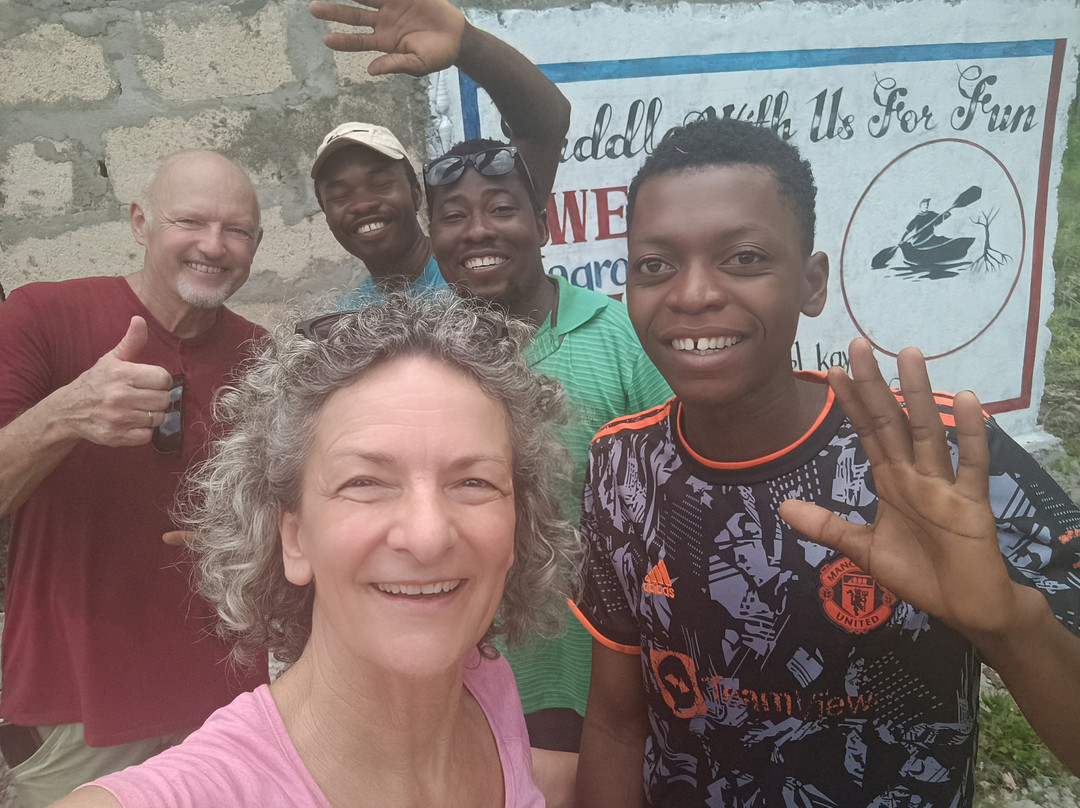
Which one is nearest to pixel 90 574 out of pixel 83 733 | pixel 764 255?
pixel 83 733

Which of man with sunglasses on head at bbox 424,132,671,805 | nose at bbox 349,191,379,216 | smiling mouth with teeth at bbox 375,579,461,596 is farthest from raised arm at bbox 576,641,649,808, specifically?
nose at bbox 349,191,379,216

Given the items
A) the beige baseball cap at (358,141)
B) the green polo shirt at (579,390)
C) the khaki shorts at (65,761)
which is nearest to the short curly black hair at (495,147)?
the beige baseball cap at (358,141)

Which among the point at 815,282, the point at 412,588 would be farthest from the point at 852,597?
the point at 412,588

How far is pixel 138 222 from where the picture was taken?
6.08ft

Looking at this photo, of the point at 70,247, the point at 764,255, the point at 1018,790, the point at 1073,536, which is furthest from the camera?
the point at 1018,790

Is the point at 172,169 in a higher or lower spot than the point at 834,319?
higher

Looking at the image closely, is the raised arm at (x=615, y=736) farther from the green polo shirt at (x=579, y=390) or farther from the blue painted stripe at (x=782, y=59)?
the blue painted stripe at (x=782, y=59)

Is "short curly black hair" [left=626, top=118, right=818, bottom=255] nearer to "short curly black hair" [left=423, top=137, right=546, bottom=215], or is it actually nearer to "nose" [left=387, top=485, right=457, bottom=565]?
"short curly black hair" [left=423, top=137, right=546, bottom=215]

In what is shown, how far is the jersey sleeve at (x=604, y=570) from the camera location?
1400 mm

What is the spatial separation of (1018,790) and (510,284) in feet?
8.02

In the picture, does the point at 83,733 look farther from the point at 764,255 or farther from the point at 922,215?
the point at 922,215

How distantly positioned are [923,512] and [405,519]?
2.28 feet

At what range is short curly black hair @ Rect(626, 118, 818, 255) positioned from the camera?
4.13 feet

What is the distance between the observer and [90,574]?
68.6 inches
